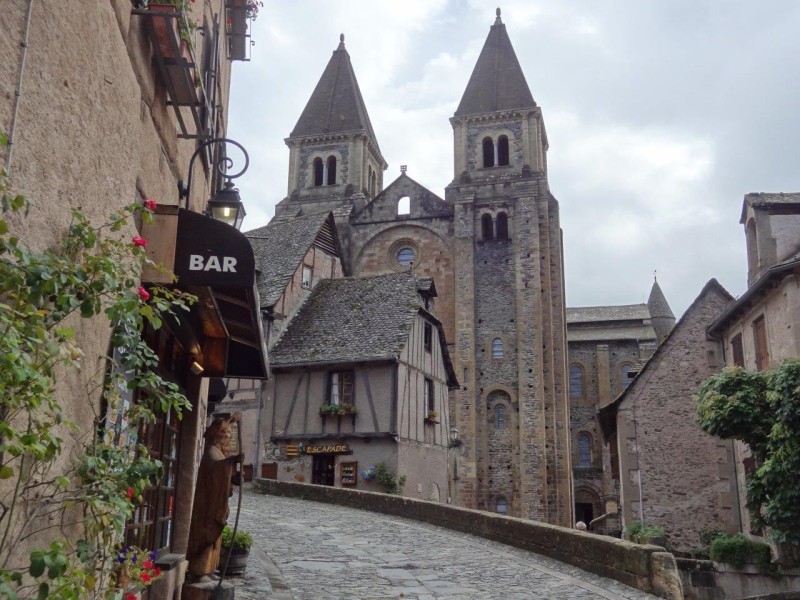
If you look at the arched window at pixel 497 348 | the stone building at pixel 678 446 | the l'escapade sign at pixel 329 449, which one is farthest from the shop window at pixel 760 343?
the arched window at pixel 497 348

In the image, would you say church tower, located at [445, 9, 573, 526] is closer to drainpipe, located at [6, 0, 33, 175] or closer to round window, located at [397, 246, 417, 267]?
round window, located at [397, 246, 417, 267]

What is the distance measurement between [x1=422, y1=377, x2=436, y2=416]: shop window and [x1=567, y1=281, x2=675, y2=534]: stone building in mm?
21746

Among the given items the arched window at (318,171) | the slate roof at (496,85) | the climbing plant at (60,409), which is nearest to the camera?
the climbing plant at (60,409)

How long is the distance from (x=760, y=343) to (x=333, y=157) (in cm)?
3320

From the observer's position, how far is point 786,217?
18203mm

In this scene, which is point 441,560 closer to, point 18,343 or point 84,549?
point 84,549

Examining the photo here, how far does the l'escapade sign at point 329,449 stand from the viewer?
75.1 ft

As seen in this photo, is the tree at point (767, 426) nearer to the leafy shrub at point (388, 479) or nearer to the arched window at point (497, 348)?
the leafy shrub at point (388, 479)

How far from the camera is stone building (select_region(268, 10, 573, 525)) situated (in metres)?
37.2

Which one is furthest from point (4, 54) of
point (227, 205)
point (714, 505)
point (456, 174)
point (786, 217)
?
point (456, 174)

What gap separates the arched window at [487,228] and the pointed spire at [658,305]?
19.5 m

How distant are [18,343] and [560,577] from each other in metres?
8.78

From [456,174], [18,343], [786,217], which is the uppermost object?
[456,174]

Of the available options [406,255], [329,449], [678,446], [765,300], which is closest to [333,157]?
[406,255]
